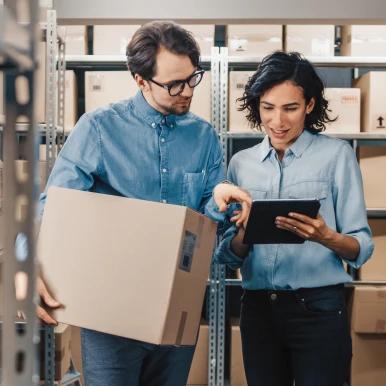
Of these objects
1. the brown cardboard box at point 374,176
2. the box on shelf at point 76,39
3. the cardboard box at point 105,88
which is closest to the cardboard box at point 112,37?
the box on shelf at point 76,39

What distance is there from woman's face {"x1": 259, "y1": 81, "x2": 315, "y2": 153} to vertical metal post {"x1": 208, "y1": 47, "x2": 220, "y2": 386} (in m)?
1.31

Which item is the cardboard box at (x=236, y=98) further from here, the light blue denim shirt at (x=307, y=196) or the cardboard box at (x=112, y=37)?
the light blue denim shirt at (x=307, y=196)

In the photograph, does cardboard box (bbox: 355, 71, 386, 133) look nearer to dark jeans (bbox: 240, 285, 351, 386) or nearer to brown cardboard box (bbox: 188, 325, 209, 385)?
brown cardboard box (bbox: 188, 325, 209, 385)

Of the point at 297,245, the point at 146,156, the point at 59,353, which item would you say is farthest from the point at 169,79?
the point at 59,353

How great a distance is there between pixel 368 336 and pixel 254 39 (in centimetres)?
163

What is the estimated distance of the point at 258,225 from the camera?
5.11ft

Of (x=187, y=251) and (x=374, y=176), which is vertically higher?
(x=374, y=176)

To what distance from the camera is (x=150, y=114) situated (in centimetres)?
149

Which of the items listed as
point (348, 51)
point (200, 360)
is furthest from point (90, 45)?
point (200, 360)

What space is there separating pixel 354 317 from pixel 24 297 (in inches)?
111

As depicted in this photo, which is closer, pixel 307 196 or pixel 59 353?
pixel 307 196

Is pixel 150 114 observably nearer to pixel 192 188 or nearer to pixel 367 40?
pixel 192 188

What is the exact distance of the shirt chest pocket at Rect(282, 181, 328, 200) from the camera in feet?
5.38

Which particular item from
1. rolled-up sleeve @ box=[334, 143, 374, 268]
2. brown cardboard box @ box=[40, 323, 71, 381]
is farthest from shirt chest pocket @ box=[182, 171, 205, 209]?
brown cardboard box @ box=[40, 323, 71, 381]
